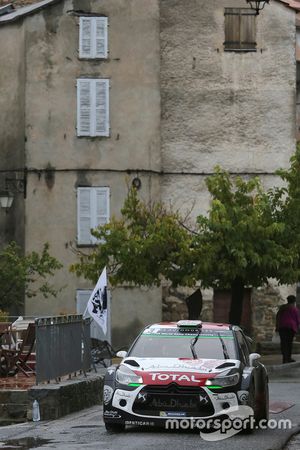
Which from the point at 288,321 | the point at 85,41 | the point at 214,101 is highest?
the point at 85,41

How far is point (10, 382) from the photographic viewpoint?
71.6 feet

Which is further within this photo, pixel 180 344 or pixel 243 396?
pixel 180 344

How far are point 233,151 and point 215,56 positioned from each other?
10.4ft

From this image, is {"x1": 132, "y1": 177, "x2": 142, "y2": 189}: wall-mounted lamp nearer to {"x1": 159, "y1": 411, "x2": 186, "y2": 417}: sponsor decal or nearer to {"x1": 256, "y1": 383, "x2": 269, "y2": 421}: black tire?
{"x1": 256, "y1": 383, "x2": 269, "y2": 421}: black tire

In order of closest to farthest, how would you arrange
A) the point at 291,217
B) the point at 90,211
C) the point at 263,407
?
the point at 263,407 < the point at 291,217 < the point at 90,211

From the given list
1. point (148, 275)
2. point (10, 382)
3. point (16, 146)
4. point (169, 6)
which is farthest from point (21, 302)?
point (10, 382)

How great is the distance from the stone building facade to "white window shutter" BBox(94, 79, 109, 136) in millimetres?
32

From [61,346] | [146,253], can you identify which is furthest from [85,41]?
[61,346]

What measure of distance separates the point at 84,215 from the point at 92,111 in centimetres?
331

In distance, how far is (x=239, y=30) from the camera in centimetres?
4303

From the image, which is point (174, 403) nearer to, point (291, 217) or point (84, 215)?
point (291, 217)

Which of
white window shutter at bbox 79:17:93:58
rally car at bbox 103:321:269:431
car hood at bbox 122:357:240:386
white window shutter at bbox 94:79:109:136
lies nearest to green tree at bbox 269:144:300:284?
white window shutter at bbox 94:79:109:136

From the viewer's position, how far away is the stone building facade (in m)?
41.0

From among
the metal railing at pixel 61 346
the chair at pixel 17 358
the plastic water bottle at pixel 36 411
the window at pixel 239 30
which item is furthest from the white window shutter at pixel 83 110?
the plastic water bottle at pixel 36 411
